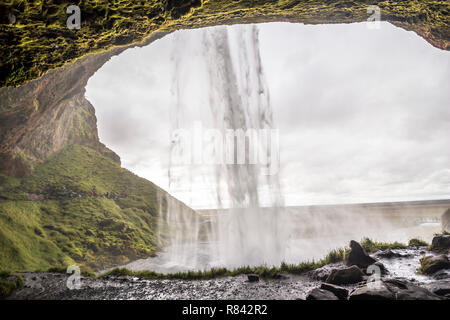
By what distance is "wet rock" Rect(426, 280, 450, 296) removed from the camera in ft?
19.0

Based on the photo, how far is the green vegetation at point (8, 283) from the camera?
26.3ft

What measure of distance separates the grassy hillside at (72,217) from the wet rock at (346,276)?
2120 centimetres

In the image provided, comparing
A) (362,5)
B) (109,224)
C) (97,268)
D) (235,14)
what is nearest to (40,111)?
(109,224)

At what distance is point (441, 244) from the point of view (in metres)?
10.4

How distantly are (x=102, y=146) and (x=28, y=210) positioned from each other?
28472 millimetres

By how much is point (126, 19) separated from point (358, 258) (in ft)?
48.0

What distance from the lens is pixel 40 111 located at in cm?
1950

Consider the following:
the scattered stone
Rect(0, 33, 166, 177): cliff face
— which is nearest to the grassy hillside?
Rect(0, 33, 166, 177): cliff face

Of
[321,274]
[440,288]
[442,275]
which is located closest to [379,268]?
[442,275]

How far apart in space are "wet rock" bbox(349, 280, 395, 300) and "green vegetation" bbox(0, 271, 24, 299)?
13.3 metres

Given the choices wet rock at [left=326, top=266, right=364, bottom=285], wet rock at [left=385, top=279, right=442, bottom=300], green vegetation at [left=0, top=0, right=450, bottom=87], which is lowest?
wet rock at [left=326, top=266, right=364, bottom=285]

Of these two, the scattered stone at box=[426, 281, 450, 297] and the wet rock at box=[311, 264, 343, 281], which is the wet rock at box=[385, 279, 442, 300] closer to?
the scattered stone at box=[426, 281, 450, 297]

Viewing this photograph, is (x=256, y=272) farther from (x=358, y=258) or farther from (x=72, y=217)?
(x=72, y=217)

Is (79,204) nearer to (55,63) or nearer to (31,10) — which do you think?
(55,63)
